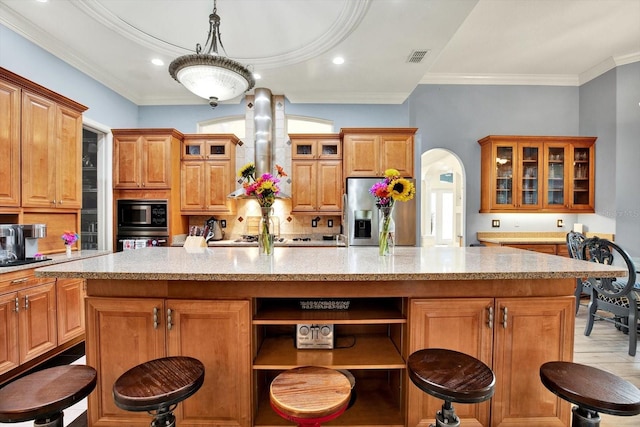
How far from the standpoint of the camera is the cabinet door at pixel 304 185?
4320mm

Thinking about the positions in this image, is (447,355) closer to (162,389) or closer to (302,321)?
(302,321)

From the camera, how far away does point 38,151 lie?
271 centimetres

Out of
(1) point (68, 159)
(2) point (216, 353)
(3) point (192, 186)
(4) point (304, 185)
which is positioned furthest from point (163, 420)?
(3) point (192, 186)

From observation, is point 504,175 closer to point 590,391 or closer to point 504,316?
point 504,316

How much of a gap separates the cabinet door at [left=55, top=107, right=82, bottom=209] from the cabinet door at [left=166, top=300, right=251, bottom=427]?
241cm

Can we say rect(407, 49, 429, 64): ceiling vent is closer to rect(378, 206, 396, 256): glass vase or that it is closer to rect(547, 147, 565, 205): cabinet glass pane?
rect(378, 206, 396, 256): glass vase

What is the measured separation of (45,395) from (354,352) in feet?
4.57

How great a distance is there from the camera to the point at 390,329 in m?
1.90

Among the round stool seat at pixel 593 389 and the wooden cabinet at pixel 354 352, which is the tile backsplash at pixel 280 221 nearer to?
the wooden cabinet at pixel 354 352

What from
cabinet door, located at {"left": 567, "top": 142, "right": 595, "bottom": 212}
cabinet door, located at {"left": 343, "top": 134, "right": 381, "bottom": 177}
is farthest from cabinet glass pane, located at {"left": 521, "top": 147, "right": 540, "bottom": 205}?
cabinet door, located at {"left": 343, "top": 134, "right": 381, "bottom": 177}

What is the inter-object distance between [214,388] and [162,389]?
508 millimetres

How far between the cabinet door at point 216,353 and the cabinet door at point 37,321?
66.8 inches

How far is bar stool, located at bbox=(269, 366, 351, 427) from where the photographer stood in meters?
1.03

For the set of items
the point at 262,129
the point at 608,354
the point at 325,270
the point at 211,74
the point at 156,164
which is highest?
the point at 262,129
